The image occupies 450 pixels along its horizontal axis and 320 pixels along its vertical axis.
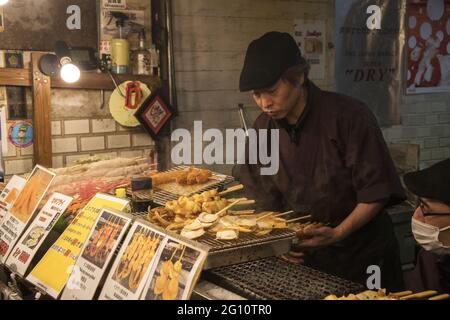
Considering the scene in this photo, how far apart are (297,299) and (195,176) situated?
1746mm

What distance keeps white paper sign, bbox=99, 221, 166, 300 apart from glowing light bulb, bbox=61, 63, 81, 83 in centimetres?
292

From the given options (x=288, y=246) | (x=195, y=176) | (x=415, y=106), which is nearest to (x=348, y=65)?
(x=415, y=106)

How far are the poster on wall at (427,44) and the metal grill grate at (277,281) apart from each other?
5558 mm

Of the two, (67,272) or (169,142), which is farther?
(169,142)

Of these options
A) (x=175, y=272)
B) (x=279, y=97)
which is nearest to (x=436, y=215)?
(x=279, y=97)

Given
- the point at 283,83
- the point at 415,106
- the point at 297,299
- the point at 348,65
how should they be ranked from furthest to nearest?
the point at 415,106 → the point at 348,65 → the point at 283,83 → the point at 297,299

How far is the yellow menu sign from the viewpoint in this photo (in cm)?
235

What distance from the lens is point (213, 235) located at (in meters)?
2.38

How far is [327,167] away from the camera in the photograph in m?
3.44

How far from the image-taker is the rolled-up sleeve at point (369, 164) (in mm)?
3250

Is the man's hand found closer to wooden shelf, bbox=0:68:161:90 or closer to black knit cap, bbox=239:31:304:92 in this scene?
black knit cap, bbox=239:31:304:92

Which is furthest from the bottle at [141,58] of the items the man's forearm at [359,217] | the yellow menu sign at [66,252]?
the man's forearm at [359,217]

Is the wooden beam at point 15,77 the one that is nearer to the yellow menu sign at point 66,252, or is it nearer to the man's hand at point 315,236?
the yellow menu sign at point 66,252
